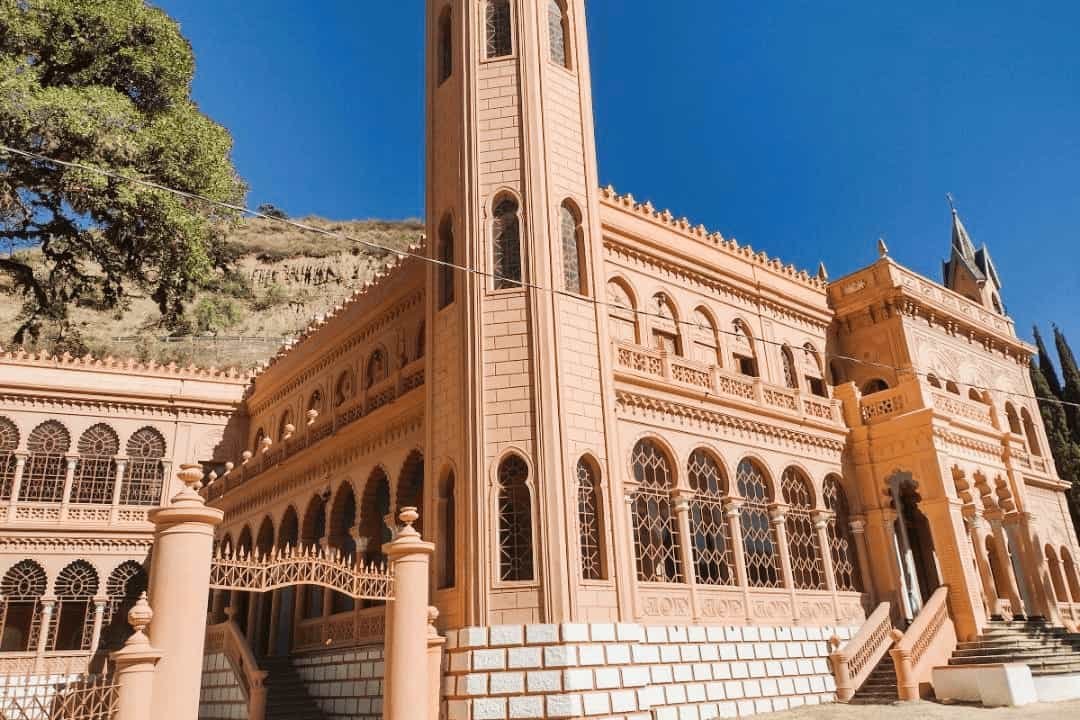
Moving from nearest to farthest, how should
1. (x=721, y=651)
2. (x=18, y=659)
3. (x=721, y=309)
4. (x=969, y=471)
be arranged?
(x=721, y=651), (x=969, y=471), (x=721, y=309), (x=18, y=659)

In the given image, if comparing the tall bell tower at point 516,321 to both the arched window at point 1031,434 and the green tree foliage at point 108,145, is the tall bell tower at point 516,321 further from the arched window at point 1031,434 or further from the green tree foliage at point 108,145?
the arched window at point 1031,434

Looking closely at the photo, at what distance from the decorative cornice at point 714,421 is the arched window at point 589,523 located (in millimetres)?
2147

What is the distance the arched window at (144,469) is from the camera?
985 inches

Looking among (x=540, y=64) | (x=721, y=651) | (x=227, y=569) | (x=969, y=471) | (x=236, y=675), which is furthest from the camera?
(x=969, y=471)

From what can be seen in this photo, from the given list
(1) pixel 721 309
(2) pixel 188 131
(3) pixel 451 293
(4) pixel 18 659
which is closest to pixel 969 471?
(1) pixel 721 309

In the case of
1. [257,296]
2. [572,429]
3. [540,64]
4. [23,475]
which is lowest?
[572,429]

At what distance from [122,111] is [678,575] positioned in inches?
545

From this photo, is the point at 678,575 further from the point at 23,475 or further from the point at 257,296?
the point at 257,296

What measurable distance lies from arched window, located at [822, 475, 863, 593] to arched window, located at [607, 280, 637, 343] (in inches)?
218

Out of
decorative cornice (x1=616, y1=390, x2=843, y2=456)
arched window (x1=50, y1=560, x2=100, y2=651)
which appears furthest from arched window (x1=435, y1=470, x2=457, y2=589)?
arched window (x1=50, y1=560, x2=100, y2=651)

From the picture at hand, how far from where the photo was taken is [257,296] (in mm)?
68562

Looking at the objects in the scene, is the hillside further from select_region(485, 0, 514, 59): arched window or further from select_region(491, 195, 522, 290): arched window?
select_region(491, 195, 522, 290): arched window

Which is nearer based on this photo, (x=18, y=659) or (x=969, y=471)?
(x=969, y=471)

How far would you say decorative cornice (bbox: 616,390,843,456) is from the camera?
15.2 meters
